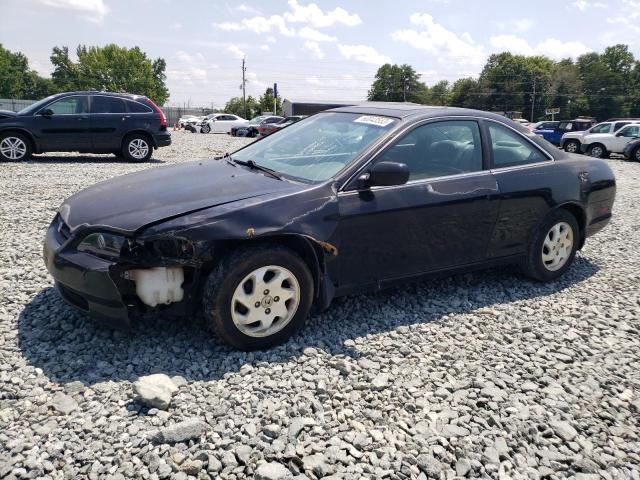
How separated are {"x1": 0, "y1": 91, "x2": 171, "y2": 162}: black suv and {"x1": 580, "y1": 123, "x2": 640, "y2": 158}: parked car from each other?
17952 millimetres

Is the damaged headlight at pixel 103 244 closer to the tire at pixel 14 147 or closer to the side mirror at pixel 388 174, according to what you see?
the side mirror at pixel 388 174

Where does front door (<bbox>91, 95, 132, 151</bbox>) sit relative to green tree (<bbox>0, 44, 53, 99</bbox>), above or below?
below

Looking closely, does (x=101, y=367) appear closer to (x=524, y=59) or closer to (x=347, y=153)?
(x=347, y=153)

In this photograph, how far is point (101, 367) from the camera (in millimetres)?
2934

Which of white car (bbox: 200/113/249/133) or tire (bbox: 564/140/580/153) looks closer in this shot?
tire (bbox: 564/140/580/153)

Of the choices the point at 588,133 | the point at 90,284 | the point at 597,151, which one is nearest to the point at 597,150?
the point at 597,151

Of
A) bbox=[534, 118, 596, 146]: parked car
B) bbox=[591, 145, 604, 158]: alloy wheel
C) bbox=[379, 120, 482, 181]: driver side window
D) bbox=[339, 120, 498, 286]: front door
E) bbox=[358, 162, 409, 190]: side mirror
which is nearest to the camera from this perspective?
bbox=[358, 162, 409, 190]: side mirror

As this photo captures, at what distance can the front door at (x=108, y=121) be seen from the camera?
11852 mm

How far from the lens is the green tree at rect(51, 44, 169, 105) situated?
8950 cm

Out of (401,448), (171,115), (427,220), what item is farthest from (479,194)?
(171,115)

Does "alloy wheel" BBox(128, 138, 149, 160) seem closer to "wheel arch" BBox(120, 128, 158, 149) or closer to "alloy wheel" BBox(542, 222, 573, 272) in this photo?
"wheel arch" BBox(120, 128, 158, 149)

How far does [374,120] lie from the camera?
3949mm

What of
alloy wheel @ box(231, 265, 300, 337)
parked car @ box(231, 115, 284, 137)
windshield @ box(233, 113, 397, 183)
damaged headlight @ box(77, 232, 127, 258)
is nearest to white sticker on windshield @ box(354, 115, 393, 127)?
windshield @ box(233, 113, 397, 183)

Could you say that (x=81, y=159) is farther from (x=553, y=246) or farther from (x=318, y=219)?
(x=553, y=246)
